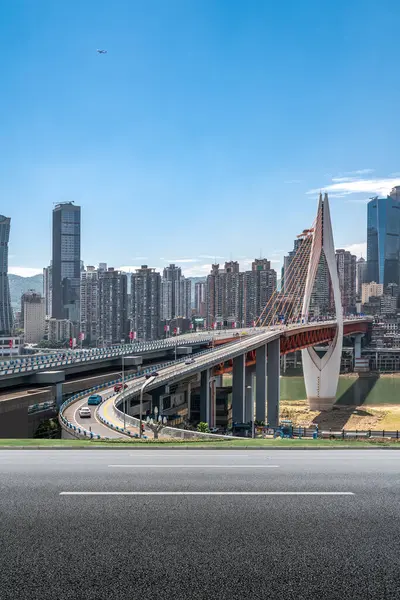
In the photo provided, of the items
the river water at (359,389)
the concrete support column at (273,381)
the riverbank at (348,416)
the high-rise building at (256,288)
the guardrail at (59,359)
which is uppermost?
the high-rise building at (256,288)

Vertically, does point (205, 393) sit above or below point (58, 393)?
below

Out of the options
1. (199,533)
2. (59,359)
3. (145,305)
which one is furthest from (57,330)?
(199,533)

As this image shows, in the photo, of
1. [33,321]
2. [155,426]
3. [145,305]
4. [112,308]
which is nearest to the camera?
[155,426]

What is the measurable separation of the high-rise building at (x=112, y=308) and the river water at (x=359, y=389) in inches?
2800

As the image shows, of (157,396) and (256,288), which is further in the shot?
(256,288)

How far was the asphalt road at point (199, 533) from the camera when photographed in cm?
475

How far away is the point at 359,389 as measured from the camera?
3927 inches

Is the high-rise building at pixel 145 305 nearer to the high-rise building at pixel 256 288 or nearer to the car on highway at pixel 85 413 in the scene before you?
the high-rise building at pixel 256 288

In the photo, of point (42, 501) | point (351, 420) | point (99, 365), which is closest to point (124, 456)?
point (42, 501)

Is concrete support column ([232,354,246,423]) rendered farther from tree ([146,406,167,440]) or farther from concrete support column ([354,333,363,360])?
concrete support column ([354,333,363,360])

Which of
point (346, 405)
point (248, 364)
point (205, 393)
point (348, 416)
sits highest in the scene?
point (248, 364)

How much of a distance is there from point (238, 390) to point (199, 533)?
53651 millimetres

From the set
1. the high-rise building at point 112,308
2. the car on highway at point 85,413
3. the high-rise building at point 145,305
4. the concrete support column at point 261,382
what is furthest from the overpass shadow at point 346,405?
the high-rise building at point 112,308

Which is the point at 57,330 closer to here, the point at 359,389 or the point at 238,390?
the point at 359,389
